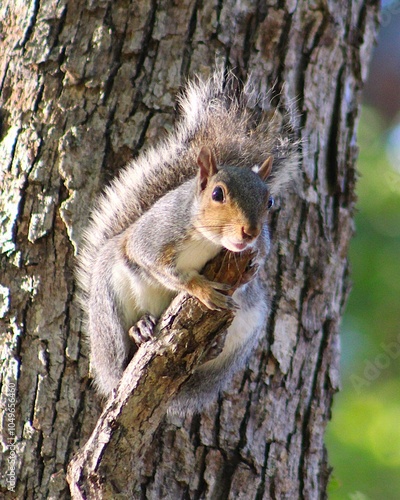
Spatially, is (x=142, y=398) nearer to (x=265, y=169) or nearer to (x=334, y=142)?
(x=265, y=169)

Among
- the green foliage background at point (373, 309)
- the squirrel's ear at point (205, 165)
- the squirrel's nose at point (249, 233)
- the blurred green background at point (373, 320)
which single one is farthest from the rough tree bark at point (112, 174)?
the green foliage background at point (373, 309)

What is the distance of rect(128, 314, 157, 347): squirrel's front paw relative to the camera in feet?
5.62

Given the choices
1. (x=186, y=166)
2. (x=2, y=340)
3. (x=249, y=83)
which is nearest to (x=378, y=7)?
(x=249, y=83)

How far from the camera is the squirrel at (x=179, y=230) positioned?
5.77 ft

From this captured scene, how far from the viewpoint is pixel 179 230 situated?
5.88 ft

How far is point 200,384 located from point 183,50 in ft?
3.30

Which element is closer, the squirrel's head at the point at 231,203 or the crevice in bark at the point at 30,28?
the squirrel's head at the point at 231,203

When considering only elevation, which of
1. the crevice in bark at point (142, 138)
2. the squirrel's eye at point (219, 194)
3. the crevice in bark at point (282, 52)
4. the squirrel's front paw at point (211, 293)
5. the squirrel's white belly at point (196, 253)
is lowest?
the squirrel's front paw at point (211, 293)

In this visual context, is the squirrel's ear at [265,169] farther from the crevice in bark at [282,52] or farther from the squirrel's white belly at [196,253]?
the crevice in bark at [282,52]

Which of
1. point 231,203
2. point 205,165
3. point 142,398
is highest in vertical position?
point 205,165

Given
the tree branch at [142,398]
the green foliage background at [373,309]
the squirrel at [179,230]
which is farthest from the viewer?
the green foliage background at [373,309]

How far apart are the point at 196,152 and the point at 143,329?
54cm

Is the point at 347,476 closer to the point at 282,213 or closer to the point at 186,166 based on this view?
the point at 282,213

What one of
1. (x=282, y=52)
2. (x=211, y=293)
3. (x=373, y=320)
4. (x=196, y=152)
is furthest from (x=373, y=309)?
(x=211, y=293)
